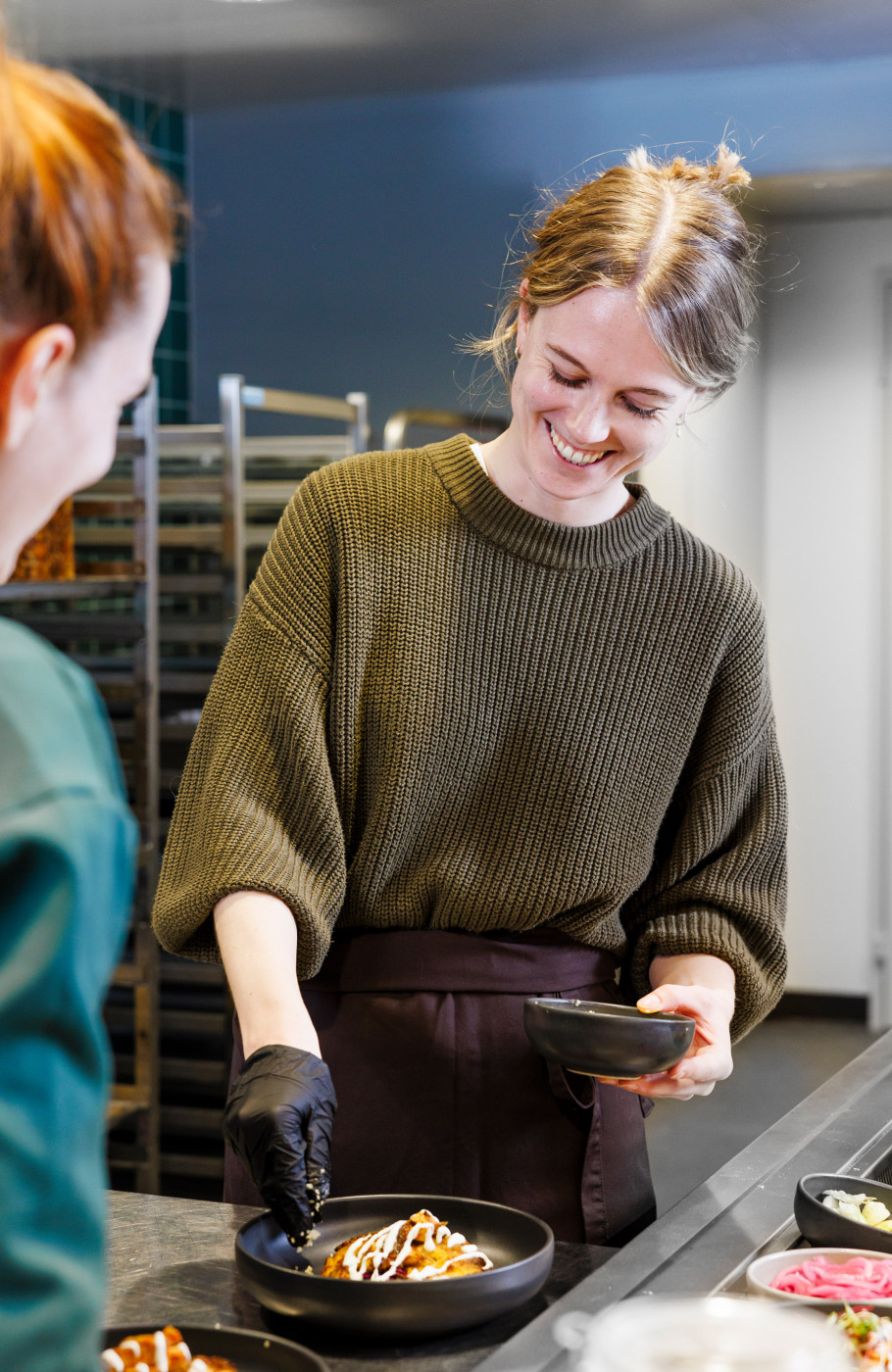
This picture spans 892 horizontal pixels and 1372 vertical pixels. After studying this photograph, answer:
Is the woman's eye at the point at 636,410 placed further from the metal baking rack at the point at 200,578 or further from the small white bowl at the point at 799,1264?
the metal baking rack at the point at 200,578

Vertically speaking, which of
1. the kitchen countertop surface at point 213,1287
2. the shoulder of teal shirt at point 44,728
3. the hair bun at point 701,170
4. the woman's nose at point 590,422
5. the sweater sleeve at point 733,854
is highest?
the hair bun at point 701,170

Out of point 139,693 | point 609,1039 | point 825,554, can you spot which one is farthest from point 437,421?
point 609,1039

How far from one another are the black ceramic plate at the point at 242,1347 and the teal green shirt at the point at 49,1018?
1.46 feet

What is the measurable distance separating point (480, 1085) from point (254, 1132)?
43 centimetres

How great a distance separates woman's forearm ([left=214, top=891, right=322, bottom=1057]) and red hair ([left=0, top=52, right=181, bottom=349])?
84 cm

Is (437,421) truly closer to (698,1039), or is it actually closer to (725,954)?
(725,954)

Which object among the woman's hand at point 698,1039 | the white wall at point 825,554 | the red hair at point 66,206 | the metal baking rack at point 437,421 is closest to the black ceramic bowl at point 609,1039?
the woman's hand at point 698,1039

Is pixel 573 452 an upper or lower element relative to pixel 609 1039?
upper

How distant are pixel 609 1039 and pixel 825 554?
4.69m

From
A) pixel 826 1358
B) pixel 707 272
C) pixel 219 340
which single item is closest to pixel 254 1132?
pixel 826 1358

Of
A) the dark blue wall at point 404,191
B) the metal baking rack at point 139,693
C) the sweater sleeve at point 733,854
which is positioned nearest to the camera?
the sweater sleeve at point 733,854

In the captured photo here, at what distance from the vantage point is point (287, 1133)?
118 cm

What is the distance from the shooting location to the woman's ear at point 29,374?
2.01ft

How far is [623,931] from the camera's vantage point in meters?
1.69
